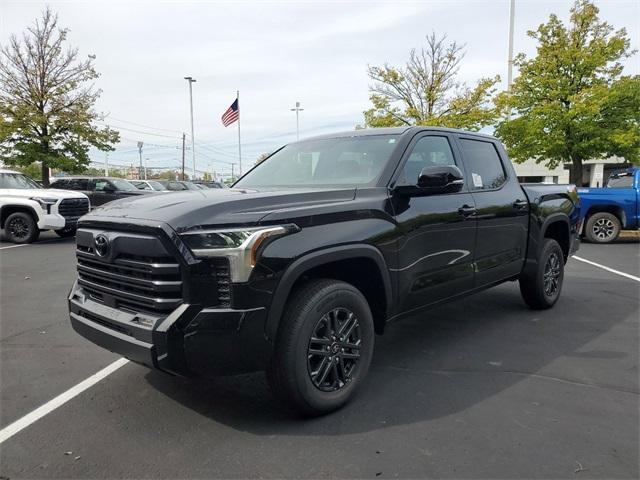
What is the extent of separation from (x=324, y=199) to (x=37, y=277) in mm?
6494

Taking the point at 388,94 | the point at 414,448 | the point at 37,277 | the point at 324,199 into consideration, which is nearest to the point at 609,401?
the point at 414,448

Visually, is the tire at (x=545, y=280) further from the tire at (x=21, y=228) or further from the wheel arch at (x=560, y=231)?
the tire at (x=21, y=228)

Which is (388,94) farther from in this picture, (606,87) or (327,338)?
(327,338)

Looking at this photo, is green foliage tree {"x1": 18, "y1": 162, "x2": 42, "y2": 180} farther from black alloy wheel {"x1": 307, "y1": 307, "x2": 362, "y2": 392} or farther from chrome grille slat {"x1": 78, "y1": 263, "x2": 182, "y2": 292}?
black alloy wheel {"x1": 307, "y1": 307, "x2": 362, "y2": 392}

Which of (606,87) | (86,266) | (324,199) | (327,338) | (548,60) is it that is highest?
(548,60)

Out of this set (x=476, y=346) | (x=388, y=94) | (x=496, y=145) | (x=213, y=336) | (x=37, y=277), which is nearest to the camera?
(x=213, y=336)

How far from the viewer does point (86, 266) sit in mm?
3221

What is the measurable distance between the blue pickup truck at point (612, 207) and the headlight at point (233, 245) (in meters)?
11.2

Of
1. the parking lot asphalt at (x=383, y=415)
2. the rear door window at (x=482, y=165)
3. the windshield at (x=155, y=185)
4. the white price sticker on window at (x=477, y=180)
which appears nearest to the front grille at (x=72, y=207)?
the parking lot asphalt at (x=383, y=415)

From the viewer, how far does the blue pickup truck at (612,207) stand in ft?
37.3

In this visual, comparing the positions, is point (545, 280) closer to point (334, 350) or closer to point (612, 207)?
point (334, 350)

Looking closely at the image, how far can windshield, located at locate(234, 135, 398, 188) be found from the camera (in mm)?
3736

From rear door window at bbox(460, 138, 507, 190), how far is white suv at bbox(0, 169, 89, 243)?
10556 mm

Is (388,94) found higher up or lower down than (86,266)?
higher up
